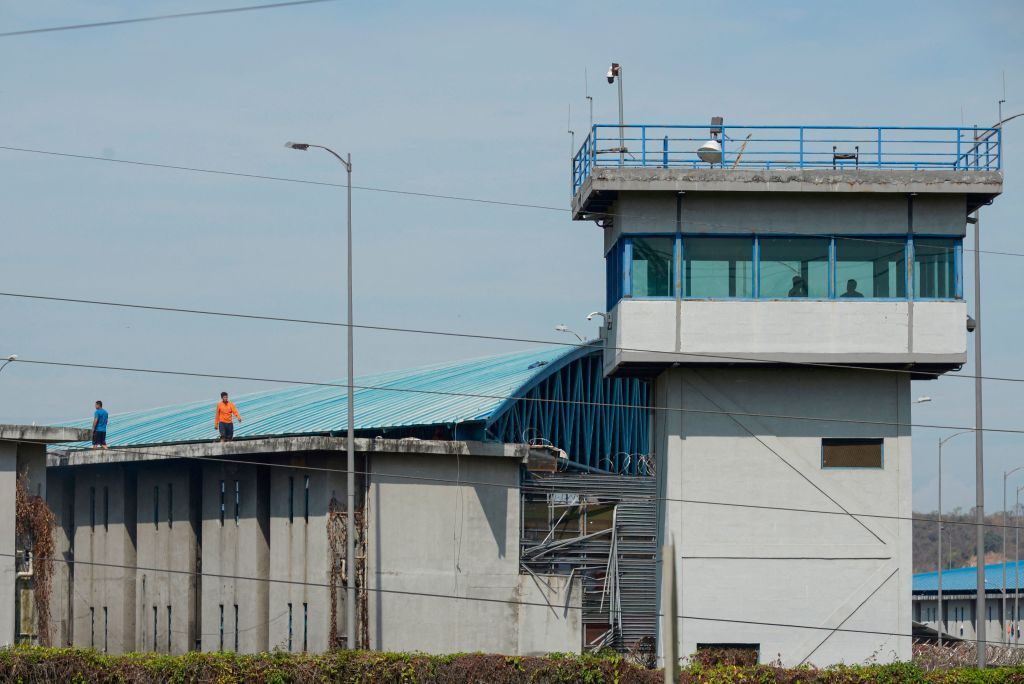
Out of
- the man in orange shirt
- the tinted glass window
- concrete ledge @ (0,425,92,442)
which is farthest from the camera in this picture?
the man in orange shirt

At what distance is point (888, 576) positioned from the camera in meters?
38.6

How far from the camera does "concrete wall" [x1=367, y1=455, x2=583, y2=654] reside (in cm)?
4441

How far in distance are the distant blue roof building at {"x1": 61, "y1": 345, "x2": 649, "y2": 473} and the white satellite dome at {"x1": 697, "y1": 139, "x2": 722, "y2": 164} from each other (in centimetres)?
1331

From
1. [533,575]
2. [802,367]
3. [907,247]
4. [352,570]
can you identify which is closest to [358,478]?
[352,570]

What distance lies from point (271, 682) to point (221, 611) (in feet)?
52.7

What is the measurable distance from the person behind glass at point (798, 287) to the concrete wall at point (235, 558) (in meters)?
18.4

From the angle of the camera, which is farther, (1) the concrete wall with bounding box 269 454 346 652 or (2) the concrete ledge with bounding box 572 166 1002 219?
(1) the concrete wall with bounding box 269 454 346 652

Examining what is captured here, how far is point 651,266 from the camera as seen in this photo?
38844mm

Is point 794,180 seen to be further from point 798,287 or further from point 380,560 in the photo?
point 380,560

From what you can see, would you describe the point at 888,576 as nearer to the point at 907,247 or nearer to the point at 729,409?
the point at 729,409

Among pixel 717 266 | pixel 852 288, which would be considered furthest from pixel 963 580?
pixel 717 266

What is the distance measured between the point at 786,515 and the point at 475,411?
13529 millimetres

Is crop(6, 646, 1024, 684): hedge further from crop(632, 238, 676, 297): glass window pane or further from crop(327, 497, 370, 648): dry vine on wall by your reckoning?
crop(632, 238, 676, 297): glass window pane

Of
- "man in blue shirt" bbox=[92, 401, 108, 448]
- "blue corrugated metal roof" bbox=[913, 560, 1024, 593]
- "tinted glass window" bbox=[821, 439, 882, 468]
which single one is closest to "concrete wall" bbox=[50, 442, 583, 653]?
"man in blue shirt" bbox=[92, 401, 108, 448]
